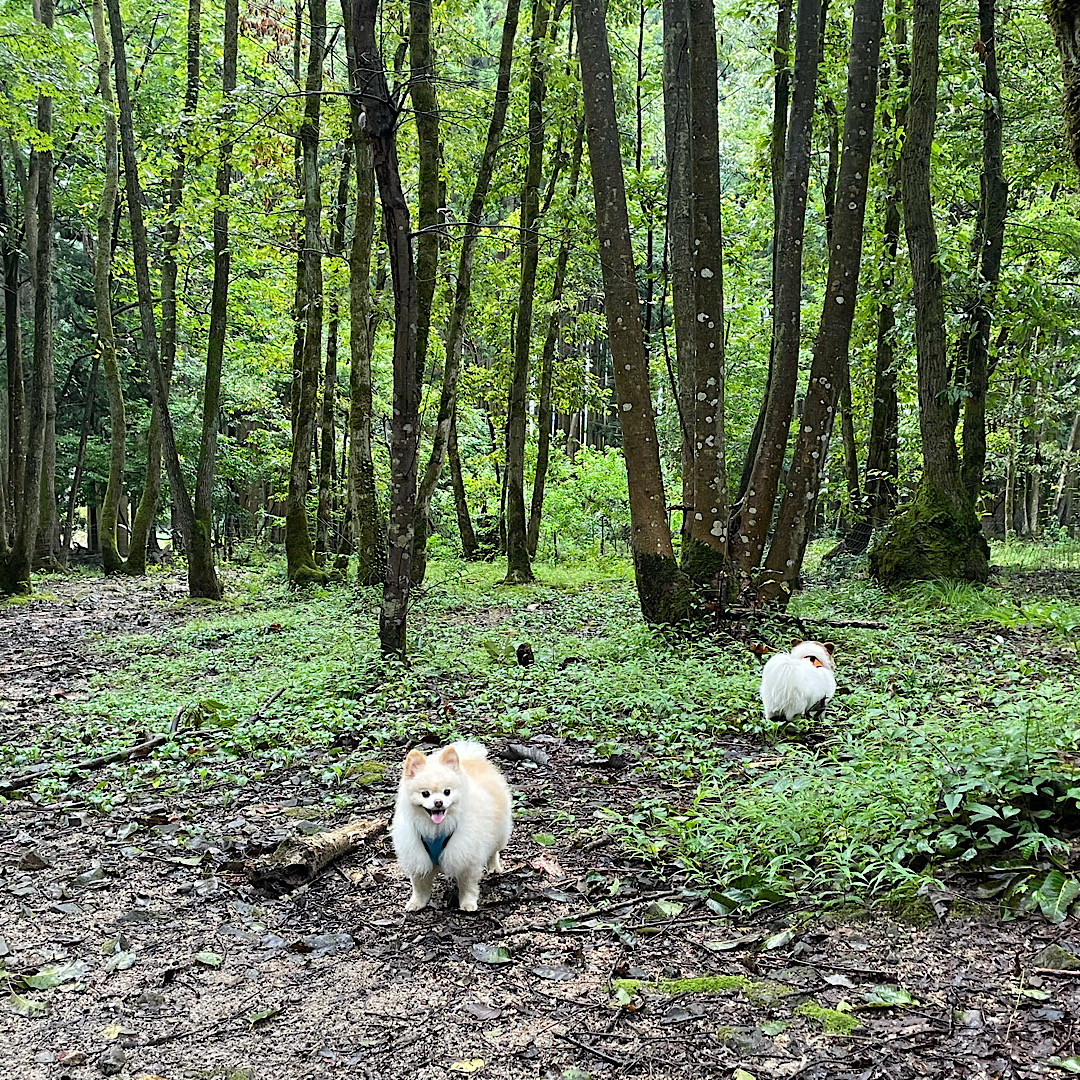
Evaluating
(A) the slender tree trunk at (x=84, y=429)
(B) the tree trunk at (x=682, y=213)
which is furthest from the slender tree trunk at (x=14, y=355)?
(B) the tree trunk at (x=682, y=213)

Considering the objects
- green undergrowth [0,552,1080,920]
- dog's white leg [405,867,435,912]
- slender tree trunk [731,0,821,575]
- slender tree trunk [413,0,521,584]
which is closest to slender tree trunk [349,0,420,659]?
green undergrowth [0,552,1080,920]

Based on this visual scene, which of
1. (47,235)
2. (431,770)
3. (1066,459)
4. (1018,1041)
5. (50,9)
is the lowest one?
(1018,1041)

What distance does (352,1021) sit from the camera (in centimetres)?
340

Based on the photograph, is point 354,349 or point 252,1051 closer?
point 252,1051

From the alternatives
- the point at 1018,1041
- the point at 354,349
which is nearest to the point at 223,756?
the point at 1018,1041

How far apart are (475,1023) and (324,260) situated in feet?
54.6

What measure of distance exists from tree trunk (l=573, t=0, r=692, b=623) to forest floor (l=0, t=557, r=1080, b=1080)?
11.4ft

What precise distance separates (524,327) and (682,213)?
6.02m

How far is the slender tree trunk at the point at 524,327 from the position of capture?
15680mm

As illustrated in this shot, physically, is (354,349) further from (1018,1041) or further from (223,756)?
(1018,1041)

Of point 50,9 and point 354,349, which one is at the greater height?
point 50,9

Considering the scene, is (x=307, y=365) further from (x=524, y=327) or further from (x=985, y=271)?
(x=985, y=271)

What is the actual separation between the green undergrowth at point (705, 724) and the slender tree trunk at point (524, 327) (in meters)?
2.94

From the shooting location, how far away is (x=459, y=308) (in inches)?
513
